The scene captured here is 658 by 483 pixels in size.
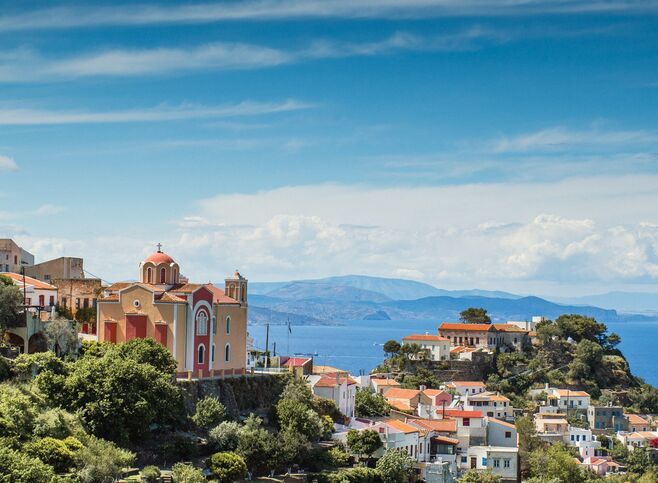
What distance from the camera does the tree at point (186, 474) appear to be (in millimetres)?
46147

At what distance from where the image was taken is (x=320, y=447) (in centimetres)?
5847

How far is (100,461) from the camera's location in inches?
1716

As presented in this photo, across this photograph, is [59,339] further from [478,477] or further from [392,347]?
[392,347]

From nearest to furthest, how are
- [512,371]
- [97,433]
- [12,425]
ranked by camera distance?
[12,425] → [97,433] → [512,371]

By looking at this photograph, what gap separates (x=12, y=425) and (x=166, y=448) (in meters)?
9.02

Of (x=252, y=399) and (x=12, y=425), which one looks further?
(x=252, y=399)

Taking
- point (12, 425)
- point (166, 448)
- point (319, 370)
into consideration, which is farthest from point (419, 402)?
point (12, 425)

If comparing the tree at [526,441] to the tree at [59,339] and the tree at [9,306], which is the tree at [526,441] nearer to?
the tree at [59,339]

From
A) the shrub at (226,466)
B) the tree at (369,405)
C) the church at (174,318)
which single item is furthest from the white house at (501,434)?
the shrub at (226,466)

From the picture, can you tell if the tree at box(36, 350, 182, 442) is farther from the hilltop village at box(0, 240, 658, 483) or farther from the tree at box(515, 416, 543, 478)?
the tree at box(515, 416, 543, 478)

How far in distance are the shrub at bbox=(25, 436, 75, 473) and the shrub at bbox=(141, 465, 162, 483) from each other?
12.1 ft

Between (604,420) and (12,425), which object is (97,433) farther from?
(604,420)

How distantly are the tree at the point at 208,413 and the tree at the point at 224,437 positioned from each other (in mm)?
928

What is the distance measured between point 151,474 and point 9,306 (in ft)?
44.4
